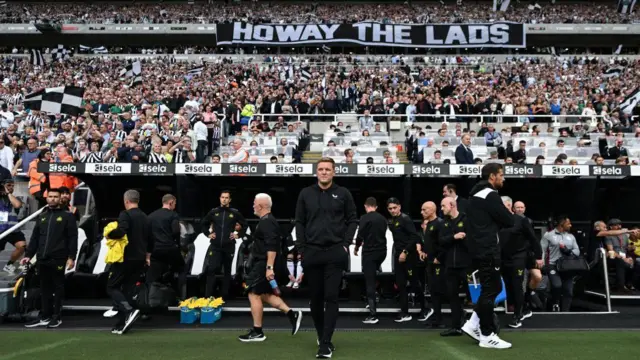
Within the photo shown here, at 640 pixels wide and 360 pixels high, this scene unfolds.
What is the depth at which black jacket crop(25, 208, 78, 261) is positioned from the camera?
27.0 ft

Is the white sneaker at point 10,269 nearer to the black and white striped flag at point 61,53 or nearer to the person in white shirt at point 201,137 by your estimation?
the person in white shirt at point 201,137

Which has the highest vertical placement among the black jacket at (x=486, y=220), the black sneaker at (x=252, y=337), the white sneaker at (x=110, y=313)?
the black jacket at (x=486, y=220)

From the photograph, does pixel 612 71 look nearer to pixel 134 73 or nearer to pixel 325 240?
pixel 134 73

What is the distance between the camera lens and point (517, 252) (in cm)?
843

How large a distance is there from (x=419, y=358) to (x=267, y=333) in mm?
2430

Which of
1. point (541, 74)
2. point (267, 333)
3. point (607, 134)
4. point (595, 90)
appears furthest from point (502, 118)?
point (267, 333)

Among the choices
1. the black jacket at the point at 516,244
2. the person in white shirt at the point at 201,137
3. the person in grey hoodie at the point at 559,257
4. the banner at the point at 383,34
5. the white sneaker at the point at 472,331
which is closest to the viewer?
the white sneaker at the point at 472,331

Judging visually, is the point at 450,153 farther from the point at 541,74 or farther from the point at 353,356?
the point at 541,74

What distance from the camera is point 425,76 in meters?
29.0

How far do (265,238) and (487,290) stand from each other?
2.54 m

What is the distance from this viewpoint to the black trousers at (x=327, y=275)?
5.84 m

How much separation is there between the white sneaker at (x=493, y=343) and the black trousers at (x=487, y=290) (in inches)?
1.8

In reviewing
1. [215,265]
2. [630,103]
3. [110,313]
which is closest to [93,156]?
[110,313]

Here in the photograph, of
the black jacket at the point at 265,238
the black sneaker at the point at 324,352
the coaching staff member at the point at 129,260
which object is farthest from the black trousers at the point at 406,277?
the coaching staff member at the point at 129,260
